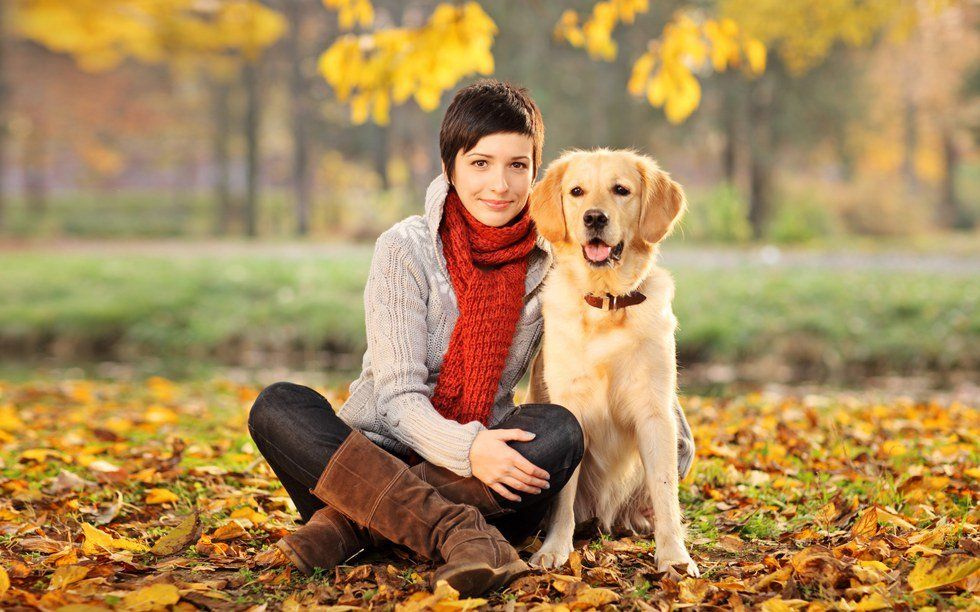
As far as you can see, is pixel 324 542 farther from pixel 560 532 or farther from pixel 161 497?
pixel 161 497

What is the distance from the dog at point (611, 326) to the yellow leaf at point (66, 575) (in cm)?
121

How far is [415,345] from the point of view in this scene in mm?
2783

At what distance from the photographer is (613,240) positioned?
279 cm

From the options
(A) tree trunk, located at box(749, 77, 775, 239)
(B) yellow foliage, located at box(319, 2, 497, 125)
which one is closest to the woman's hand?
(B) yellow foliage, located at box(319, 2, 497, 125)

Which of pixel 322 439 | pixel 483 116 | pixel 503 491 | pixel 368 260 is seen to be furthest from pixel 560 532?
pixel 368 260

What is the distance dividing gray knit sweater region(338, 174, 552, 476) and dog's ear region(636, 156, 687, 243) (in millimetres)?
395

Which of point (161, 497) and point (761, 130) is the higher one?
point (761, 130)

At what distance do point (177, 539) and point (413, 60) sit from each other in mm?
2811

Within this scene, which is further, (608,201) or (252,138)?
(252,138)

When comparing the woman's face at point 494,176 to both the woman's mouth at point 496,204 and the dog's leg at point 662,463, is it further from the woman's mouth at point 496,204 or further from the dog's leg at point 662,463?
the dog's leg at point 662,463

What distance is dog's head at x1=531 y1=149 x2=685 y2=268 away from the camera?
2.81 m

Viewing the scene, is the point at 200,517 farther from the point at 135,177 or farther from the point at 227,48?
the point at 135,177

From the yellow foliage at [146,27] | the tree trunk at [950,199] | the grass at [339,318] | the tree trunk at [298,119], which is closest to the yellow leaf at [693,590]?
the grass at [339,318]

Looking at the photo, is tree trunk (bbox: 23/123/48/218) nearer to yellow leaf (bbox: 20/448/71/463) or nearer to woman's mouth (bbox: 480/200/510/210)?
yellow leaf (bbox: 20/448/71/463)
